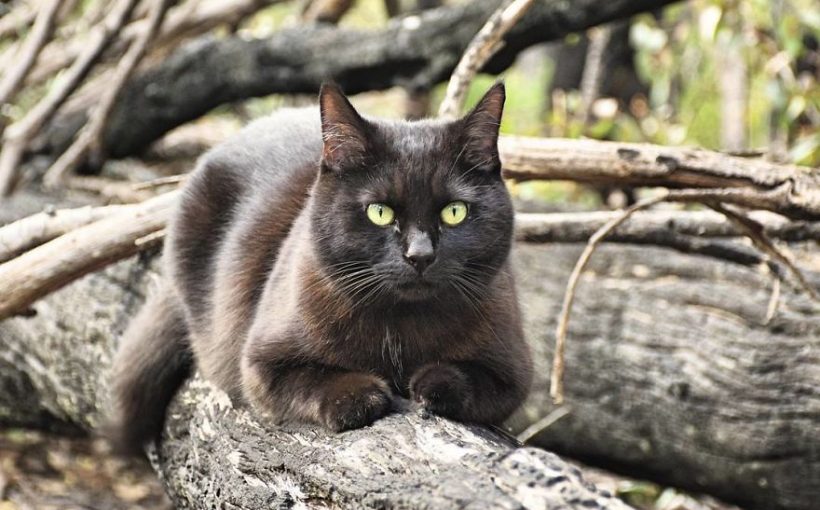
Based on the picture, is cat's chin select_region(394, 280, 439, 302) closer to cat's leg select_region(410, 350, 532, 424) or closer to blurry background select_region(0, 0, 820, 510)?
cat's leg select_region(410, 350, 532, 424)

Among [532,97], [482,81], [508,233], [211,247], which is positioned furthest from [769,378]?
[532,97]

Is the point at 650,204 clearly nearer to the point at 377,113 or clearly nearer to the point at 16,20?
the point at 377,113

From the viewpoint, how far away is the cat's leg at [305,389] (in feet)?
7.27

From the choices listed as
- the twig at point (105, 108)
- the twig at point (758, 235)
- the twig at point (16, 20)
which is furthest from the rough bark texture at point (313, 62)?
the twig at point (758, 235)

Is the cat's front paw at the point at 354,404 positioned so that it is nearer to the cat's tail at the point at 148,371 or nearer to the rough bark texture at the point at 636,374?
the rough bark texture at the point at 636,374

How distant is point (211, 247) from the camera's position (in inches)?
122

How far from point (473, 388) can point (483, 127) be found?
2.18 ft

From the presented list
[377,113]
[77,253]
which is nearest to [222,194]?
[77,253]

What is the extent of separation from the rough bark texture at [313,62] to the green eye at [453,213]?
7.05 ft

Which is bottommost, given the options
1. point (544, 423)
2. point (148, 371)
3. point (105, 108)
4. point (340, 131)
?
point (544, 423)

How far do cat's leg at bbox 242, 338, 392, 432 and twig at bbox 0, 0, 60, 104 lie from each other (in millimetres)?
2968

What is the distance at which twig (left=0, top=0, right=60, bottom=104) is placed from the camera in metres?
4.81

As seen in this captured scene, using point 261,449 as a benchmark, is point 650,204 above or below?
above

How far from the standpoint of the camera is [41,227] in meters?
3.49
